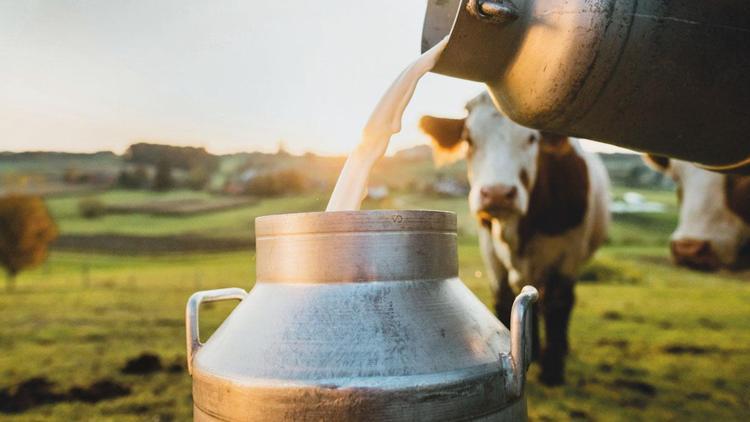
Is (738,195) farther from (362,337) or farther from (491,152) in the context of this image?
(362,337)

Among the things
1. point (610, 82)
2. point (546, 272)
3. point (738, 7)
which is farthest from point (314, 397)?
point (546, 272)

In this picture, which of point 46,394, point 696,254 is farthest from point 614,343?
point 46,394

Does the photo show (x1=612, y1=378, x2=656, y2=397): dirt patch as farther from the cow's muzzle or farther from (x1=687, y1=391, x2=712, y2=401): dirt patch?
the cow's muzzle

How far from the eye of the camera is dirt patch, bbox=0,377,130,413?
3.05 meters

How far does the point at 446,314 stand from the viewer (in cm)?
118

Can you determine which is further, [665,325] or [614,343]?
[665,325]

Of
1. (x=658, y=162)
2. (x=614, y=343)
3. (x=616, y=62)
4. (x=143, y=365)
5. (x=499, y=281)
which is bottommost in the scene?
(x=614, y=343)

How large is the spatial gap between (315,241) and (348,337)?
218 millimetres

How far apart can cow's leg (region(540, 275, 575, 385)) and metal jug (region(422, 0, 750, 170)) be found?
2132 millimetres

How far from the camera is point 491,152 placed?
10.0 feet

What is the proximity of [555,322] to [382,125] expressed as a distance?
2.57 meters

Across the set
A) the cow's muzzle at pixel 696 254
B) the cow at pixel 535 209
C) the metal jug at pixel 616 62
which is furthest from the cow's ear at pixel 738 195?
the metal jug at pixel 616 62

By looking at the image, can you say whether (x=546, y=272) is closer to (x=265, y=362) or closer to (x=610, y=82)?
(x=610, y=82)

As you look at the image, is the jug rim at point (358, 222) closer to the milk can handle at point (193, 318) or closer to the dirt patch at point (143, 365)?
the milk can handle at point (193, 318)
